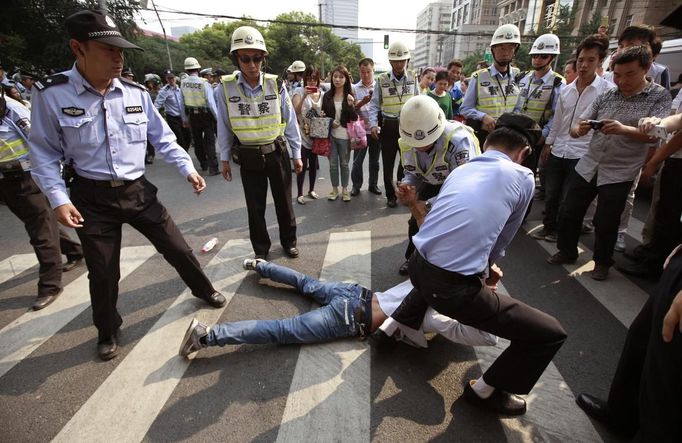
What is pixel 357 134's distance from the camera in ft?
17.9

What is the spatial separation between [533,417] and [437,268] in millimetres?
1101

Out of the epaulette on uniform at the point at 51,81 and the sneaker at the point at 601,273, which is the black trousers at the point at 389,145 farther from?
the epaulette on uniform at the point at 51,81

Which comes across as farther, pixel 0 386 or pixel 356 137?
pixel 356 137

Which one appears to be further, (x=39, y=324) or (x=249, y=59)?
(x=249, y=59)

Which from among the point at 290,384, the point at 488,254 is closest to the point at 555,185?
the point at 488,254

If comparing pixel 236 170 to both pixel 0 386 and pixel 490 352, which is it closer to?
pixel 0 386

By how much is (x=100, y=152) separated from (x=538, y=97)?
15.0 ft

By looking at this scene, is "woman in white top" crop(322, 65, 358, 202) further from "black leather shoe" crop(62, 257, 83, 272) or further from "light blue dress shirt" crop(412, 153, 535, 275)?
"light blue dress shirt" crop(412, 153, 535, 275)

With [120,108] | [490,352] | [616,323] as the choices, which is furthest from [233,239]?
[616,323]

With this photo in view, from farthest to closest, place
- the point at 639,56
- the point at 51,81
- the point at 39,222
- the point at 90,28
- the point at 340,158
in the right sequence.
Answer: the point at 340,158
the point at 39,222
the point at 639,56
the point at 51,81
the point at 90,28

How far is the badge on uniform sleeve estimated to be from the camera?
2227mm

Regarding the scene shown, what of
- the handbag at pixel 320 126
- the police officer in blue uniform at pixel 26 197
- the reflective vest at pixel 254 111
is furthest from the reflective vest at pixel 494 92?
the police officer in blue uniform at pixel 26 197

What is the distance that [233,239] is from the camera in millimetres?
4465

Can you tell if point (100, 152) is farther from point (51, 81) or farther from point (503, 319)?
point (503, 319)
